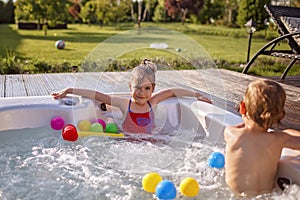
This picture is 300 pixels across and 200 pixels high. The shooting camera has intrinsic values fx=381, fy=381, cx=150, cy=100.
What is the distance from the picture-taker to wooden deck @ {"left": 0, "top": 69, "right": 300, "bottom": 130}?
3.44 m

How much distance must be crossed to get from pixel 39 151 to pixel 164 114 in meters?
1.03

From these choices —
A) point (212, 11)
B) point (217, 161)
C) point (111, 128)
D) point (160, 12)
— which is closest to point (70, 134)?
point (111, 128)

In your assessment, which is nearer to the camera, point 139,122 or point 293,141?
point 293,141

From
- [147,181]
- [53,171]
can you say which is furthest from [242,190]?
[53,171]

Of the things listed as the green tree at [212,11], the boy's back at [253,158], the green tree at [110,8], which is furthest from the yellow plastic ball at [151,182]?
the green tree at [212,11]

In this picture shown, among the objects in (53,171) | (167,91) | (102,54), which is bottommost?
(53,171)

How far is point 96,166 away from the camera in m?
2.43

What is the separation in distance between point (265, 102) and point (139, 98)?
3.94ft

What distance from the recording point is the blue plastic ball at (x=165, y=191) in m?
1.92

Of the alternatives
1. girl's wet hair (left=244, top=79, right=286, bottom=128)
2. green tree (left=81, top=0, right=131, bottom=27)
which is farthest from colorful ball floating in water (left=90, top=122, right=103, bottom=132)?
green tree (left=81, top=0, right=131, bottom=27)

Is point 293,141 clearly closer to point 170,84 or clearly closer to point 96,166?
point 96,166

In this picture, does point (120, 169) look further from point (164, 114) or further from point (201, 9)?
point (201, 9)

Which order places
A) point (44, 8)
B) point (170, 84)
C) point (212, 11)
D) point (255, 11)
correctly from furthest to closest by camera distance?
point (212, 11) < point (44, 8) < point (255, 11) < point (170, 84)

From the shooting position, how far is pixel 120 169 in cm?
236
